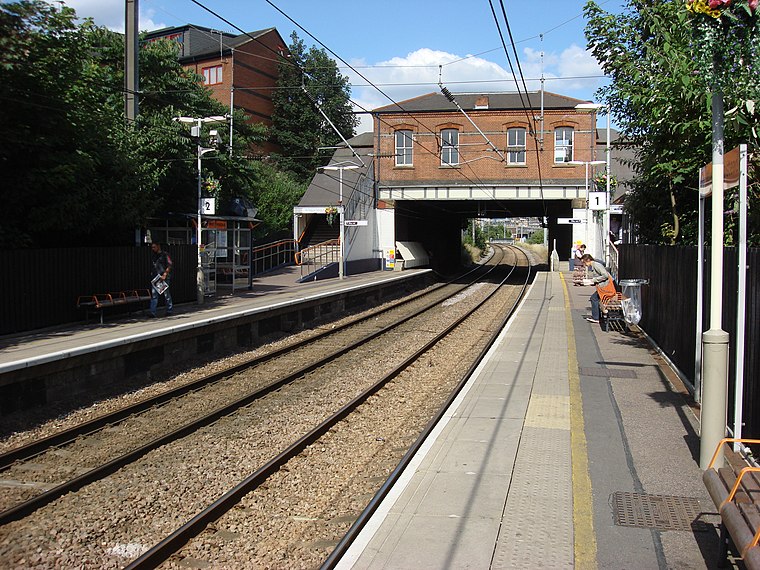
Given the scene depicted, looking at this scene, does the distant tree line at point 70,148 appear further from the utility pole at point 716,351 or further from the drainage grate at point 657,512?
the drainage grate at point 657,512

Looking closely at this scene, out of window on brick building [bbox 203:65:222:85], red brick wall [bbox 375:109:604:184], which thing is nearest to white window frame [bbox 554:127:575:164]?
red brick wall [bbox 375:109:604:184]

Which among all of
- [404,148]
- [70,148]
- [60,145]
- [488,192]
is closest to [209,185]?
[70,148]

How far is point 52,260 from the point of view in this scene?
14367 millimetres

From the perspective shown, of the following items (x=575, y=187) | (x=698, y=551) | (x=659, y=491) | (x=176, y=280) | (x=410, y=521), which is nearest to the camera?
(x=698, y=551)

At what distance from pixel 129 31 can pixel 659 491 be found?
17549mm

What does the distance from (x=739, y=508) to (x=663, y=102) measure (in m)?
7.47

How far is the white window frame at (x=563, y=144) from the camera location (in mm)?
41094

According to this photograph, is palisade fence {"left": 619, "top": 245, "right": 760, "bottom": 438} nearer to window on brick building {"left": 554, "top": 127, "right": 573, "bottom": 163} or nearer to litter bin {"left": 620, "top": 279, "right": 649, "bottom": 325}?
litter bin {"left": 620, "top": 279, "right": 649, "bottom": 325}

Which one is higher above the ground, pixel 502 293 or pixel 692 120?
pixel 692 120

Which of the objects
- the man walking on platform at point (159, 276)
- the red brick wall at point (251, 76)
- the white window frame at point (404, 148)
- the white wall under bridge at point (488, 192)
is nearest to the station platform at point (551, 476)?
the man walking on platform at point (159, 276)

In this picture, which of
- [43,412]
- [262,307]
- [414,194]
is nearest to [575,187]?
[414,194]

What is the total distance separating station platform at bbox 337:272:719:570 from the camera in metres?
4.75

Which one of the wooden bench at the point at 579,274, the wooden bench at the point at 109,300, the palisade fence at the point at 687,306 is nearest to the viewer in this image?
the palisade fence at the point at 687,306

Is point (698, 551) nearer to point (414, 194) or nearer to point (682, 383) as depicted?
point (682, 383)
